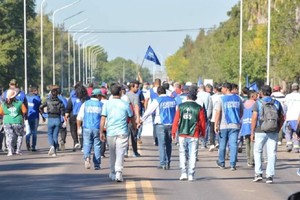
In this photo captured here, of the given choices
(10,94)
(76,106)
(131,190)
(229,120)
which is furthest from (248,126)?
(10,94)

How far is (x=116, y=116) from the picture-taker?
16984mm

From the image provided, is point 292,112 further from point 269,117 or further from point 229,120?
point 269,117

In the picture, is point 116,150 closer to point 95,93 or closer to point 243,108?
point 95,93

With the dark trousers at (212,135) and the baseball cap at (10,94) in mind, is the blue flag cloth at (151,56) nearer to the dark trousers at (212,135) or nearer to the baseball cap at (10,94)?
the dark trousers at (212,135)

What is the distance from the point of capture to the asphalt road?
15102 mm

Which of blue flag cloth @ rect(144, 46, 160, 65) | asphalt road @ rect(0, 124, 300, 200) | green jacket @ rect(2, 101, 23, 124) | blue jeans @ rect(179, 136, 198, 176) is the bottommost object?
asphalt road @ rect(0, 124, 300, 200)

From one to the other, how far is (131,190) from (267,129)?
319 cm

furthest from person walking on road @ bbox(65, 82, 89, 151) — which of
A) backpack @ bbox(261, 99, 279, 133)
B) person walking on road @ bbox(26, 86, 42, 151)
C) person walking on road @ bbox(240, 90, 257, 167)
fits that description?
backpack @ bbox(261, 99, 279, 133)

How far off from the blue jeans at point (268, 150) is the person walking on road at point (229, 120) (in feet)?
6.09

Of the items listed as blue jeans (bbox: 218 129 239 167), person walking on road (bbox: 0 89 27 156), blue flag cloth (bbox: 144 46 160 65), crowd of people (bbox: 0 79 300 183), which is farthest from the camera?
blue flag cloth (bbox: 144 46 160 65)

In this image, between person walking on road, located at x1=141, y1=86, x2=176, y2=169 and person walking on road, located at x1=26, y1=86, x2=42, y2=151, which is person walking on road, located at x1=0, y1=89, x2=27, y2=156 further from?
person walking on road, located at x1=141, y1=86, x2=176, y2=169

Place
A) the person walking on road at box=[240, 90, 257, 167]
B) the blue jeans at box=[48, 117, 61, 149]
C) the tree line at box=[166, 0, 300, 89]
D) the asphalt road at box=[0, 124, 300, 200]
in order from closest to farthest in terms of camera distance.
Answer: the asphalt road at box=[0, 124, 300, 200], the person walking on road at box=[240, 90, 257, 167], the blue jeans at box=[48, 117, 61, 149], the tree line at box=[166, 0, 300, 89]

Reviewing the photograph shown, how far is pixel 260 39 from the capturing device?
71.9 m

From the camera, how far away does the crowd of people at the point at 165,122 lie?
17.2 metres
